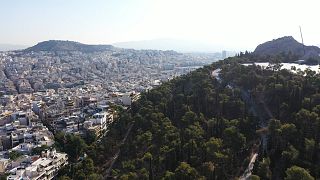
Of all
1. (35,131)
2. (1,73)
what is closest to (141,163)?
(35,131)

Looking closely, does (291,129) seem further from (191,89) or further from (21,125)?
(21,125)

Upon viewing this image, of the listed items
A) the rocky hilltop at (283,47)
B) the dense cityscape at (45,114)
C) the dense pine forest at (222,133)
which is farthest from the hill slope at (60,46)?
the dense pine forest at (222,133)

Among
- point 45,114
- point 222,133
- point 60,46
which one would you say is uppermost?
point 60,46

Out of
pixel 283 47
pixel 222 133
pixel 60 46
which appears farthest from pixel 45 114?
pixel 60 46

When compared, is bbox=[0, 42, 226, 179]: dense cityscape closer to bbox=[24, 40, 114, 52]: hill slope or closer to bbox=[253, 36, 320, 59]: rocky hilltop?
bbox=[253, 36, 320, 59]: rocky hilltop

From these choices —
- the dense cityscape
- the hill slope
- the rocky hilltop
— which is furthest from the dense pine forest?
the hill slope

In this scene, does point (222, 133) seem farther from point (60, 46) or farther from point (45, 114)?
point (60, 46)

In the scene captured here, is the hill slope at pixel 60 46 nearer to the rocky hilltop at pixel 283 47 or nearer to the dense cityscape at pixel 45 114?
the dense cityscape at pixel 45 114

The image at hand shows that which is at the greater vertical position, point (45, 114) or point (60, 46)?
point (60, 46)
